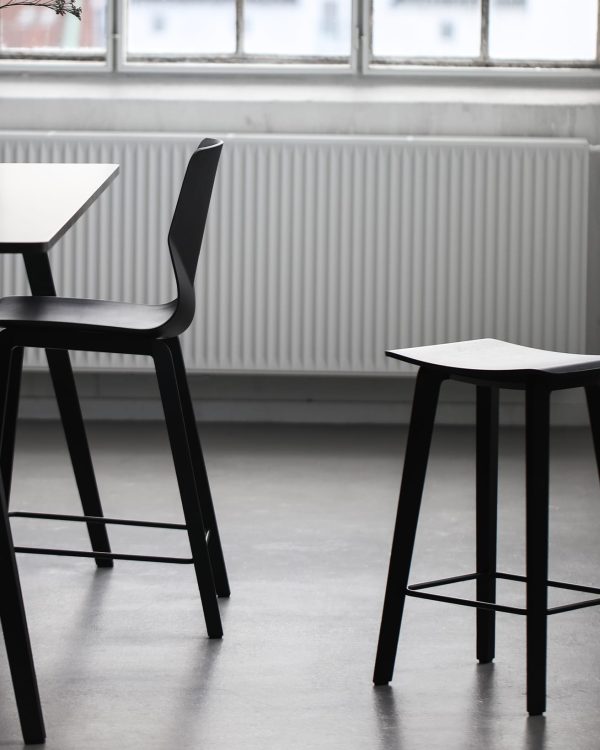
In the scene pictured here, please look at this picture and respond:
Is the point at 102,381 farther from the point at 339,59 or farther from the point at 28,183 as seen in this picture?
the point at 28,183

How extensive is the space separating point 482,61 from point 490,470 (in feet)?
9.00

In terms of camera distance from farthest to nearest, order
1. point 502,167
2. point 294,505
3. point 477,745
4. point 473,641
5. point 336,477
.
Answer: point 502,167 < point 336,477 < point 294,505 < point 473,641 < point 477,745

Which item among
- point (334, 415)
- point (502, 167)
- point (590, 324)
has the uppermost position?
point (502, 167)

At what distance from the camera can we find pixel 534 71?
4.35m

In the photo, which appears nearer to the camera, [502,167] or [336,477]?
[336,477]

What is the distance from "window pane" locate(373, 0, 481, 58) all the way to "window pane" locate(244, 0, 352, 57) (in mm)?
130

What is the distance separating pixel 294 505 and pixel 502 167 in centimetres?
161

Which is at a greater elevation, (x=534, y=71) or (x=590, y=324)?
(x=534, y=71)

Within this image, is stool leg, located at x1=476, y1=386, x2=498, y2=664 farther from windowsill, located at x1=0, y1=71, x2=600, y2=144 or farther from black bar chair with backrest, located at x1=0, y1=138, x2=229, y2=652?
windowsill, located at x1=0, y1=71, x2=600, y2=144

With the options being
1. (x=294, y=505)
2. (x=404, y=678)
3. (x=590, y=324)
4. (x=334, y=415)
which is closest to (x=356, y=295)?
(x=334, y=415)

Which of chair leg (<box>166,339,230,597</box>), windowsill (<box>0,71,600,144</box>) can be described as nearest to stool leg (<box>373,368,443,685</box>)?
chair leg (<box>166,339,230,597</box>)

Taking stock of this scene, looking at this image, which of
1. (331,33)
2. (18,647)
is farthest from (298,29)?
(18,647)

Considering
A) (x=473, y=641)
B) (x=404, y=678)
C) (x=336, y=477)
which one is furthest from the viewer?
(x=336, y=477)

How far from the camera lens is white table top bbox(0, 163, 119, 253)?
1713mm
